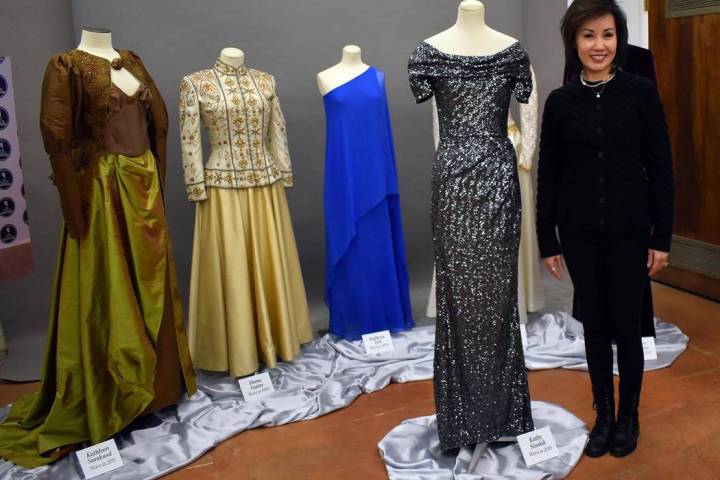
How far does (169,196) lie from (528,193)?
192 cm

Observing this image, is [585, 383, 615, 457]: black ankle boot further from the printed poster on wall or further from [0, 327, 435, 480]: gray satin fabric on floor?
the printed poster on wall

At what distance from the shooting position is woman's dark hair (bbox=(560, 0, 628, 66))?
2.22 meters

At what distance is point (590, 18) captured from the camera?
2.22 meters

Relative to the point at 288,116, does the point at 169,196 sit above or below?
below

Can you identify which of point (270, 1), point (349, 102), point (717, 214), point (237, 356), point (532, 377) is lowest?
point (532, 377)

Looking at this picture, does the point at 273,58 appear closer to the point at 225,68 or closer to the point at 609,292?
the point at 225,68

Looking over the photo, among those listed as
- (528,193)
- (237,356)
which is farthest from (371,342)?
(528,193)

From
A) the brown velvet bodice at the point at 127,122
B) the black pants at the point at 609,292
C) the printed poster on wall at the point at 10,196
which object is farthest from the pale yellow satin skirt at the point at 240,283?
the black pants at the point at 609,292

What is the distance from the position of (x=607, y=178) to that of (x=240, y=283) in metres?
1.68

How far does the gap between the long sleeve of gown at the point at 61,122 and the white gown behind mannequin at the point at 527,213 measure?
65.7 inches

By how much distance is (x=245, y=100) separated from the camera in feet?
10.6

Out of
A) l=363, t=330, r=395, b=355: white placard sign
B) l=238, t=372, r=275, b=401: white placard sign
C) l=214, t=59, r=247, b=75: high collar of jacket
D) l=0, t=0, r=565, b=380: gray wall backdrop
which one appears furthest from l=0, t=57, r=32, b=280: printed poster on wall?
l=363, t=330, r=395, b=355: white placard sign

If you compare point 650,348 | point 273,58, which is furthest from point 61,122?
point 650,348

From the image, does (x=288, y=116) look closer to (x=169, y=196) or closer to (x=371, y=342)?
(x=169, y=196)
